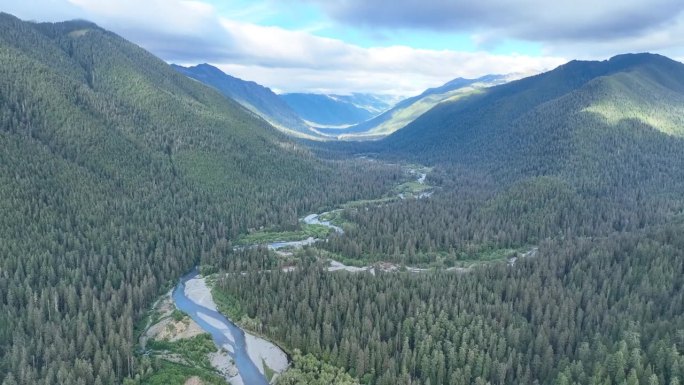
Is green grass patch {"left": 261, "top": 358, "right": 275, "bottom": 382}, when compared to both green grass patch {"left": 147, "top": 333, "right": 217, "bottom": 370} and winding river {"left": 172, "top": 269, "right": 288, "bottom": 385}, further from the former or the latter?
green grass patch {"left": 147, "top": 333, "right": 217, "bottom": 370}

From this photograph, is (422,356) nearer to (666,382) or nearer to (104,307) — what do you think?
(666,382)

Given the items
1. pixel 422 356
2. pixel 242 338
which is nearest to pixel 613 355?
pixel 422 356

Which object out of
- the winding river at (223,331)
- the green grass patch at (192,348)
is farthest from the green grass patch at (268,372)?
the green grass patch at (192,348)

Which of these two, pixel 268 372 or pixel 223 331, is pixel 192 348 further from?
pixel 268 372

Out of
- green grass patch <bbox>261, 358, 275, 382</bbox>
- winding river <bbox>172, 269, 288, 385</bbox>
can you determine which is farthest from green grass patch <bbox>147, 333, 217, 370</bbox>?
green grass patch <bbox>261, 358, 275, 382</bbox>

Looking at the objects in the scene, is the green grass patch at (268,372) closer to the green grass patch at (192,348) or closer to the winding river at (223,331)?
the winding river at (223,331)

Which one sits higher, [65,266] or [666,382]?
[65,266]

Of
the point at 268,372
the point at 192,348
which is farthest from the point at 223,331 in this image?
the point at 268,372

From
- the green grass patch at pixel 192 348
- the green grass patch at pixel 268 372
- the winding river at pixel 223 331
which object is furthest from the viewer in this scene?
the green grass patch at pixel 192 348
